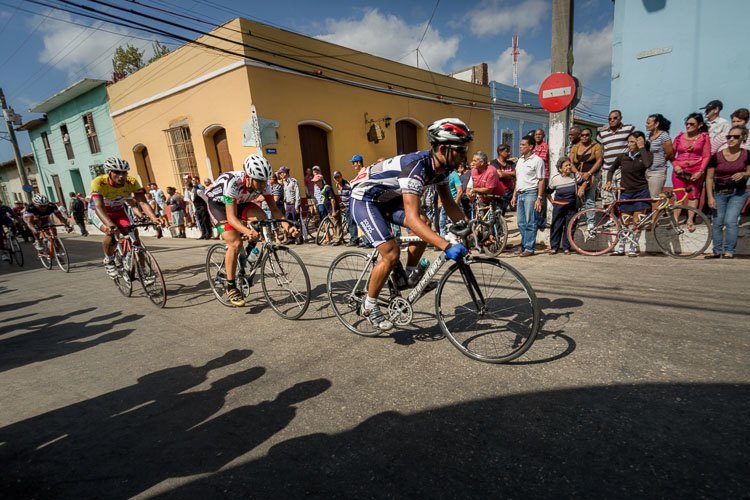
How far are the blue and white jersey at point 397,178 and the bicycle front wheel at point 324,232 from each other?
6146mm

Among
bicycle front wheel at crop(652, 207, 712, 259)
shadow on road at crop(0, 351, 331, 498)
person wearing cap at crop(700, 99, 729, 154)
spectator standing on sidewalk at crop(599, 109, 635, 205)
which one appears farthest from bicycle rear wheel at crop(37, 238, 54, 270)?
person wearing cap at crop(700, 99, 729, 154)

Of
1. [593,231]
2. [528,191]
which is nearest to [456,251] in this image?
[528,191]

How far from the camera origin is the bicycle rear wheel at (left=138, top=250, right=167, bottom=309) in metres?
5.31

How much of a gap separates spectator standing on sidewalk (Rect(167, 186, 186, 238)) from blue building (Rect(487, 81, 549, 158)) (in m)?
18.1

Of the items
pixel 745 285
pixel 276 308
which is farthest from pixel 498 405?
pixel 745 285

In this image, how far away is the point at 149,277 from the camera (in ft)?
17.6

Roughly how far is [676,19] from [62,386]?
12753 mm

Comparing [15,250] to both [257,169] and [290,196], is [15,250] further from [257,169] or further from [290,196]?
[257,169]

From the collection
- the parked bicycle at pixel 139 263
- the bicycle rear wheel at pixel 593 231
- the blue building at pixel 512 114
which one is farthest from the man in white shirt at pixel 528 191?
the blue building at pixel 512 114

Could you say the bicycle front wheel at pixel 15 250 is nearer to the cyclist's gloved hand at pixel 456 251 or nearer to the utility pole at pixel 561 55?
the cyclist's gloved hand at pixel 456 251

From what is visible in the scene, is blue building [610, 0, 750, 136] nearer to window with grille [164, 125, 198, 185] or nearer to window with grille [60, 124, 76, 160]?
window with grille [164, 125, 198, 185]

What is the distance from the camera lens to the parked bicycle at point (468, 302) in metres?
2.88

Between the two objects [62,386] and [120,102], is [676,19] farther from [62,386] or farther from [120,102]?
[120,102]

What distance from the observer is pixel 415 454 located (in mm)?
2016
